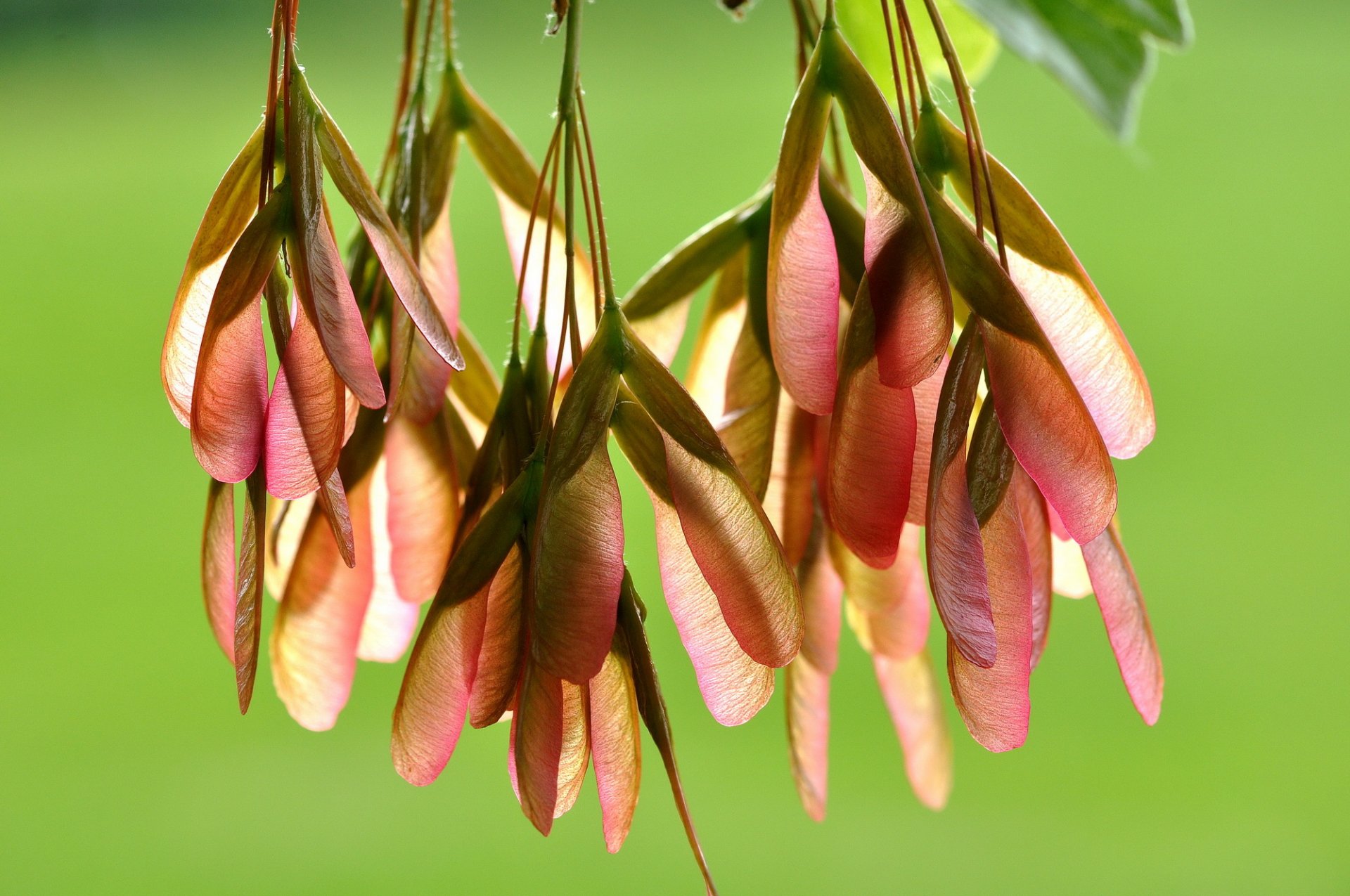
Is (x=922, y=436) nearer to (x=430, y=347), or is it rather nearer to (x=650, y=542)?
(x=430, y=347)

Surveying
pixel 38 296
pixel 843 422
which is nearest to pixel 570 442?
pixel 843 422

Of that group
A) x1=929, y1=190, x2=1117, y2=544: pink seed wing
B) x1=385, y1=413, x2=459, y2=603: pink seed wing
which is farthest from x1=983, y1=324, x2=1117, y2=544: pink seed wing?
x1=385, y1=413, x2=459, y2=603: pink seed wing

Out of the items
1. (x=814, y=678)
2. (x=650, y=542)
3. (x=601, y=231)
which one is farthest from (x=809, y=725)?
(x=650, y=542)

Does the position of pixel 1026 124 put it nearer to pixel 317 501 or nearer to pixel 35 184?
pixel 35 184

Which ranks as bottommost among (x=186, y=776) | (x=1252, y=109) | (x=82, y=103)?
(x=186, y=776)

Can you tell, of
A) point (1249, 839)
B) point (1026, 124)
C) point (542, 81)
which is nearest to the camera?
point (1249, 839)

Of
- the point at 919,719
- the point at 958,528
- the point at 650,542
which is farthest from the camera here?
the point at 650,542
